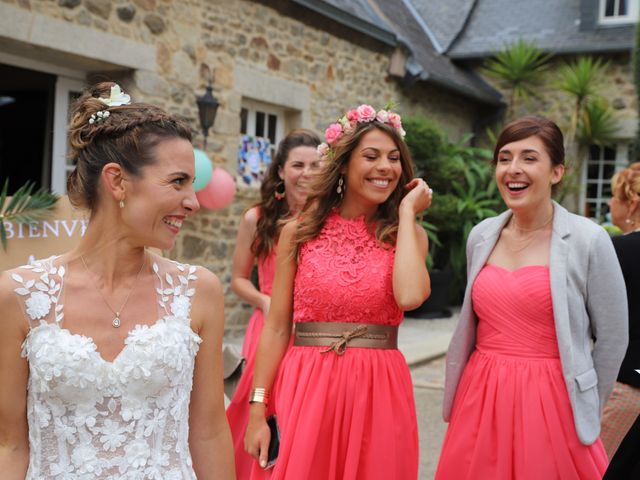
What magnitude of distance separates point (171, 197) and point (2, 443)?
74 cm

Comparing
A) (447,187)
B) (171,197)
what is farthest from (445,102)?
(171,197)

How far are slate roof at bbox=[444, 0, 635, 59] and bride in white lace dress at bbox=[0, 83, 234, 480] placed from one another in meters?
13.6

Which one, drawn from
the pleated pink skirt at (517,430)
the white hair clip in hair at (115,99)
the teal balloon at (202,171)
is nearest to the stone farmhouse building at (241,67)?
the teal balloon at (202,171)

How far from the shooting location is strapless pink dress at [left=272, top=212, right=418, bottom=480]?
2.95m

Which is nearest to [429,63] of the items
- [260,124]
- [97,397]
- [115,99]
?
[260,124]

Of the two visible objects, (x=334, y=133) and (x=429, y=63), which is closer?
(x=334, y=133)

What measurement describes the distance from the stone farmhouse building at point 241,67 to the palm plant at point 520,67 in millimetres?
351

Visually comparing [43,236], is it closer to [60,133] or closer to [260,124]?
[60,133]

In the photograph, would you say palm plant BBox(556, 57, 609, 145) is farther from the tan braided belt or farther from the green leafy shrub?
the tan braided belt

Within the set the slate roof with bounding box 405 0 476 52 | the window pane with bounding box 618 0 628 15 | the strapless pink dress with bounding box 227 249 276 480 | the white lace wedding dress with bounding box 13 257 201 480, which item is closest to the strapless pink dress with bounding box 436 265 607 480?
the strapless pink dress with bounding box 227 249 276 480

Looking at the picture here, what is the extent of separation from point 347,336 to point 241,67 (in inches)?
247

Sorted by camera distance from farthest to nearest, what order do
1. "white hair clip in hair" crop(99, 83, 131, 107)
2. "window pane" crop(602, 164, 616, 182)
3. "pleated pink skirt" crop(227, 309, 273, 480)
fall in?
"window pane" crop(602, 164, 616, 182), "pleated pink skirt" crop(227, 309, 273, 480), "white hair clip in hair" crop(99, 83, 131, 107)

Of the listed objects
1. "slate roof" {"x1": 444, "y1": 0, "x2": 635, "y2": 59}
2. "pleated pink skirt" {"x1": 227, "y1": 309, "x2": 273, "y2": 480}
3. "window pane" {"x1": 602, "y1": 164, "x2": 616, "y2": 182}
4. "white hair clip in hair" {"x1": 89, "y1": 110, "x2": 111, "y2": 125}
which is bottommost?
"pleated pink skirt" {"x1": 227, "y1": 309, "x2": 273, "y2": 480}

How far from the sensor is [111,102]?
2.08 metres
